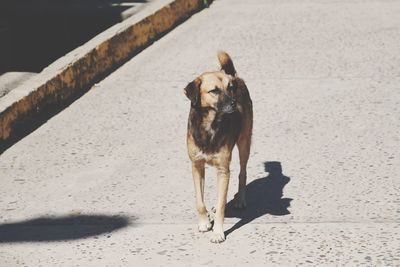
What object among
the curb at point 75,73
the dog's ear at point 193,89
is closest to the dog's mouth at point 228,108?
the dog's ear at point 193,89

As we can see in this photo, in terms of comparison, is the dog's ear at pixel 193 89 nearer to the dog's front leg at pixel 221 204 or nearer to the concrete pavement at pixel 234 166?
the dog's front leg at pixel 221 204

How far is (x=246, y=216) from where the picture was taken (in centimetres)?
548

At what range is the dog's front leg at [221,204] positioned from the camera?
5043mm

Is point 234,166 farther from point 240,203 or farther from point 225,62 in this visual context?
point 225,62

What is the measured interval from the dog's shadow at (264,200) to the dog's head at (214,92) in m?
0.88

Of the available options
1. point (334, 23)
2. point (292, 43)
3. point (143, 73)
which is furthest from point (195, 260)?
point (334, 23)

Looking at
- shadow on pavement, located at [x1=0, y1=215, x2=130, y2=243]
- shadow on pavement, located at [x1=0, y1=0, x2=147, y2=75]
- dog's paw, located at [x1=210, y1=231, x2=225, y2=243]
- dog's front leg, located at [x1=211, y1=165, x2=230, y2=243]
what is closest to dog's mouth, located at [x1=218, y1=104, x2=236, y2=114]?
dog's front leg, located at [x1=211, y1=165, x2=230, y2=243]

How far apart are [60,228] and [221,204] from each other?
42.4 inches

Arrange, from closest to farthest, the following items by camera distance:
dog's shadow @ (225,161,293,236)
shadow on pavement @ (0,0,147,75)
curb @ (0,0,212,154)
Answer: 1. dog's shadow @ (225,161,293,236)
2. curb @ (0,0,212,154)
3. shadow on pavement @ (0,0,147,75)

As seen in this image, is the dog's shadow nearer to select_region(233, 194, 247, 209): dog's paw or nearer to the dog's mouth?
select_region(233, 194, 247, 209): dog's paw

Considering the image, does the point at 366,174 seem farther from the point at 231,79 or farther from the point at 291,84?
the point at 291,84

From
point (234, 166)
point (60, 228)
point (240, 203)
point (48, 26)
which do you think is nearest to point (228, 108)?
point (240, 203)

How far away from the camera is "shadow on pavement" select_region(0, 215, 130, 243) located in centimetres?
532

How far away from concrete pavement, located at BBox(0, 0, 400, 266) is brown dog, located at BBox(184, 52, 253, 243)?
247mm
